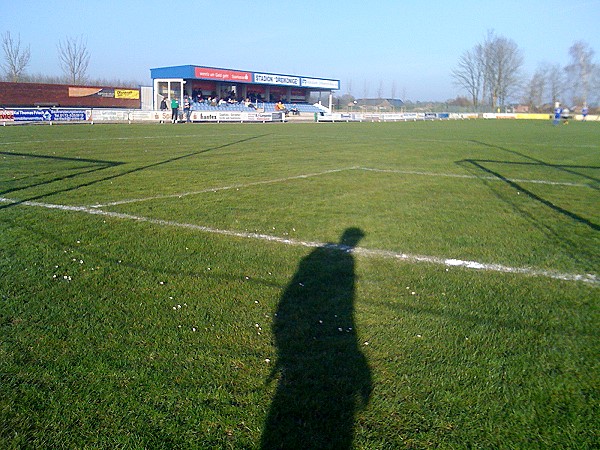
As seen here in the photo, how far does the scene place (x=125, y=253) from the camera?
19.6 ft

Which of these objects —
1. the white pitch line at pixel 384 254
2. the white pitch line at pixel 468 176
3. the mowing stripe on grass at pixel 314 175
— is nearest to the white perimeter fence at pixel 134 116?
the mowing stripe on grass at pixel 314 175

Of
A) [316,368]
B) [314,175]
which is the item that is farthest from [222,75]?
[316,368]

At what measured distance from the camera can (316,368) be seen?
352 cm

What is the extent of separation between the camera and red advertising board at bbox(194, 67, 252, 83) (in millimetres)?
57938

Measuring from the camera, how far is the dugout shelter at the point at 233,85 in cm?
5670

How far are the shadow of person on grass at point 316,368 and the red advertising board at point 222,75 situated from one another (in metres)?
56.5

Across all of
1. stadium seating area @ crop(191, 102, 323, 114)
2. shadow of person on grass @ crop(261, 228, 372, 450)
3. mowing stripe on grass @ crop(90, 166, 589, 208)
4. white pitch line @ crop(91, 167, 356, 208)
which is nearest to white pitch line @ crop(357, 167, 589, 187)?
mowing stripe on grass @ crop(90, 166, 589, 208)

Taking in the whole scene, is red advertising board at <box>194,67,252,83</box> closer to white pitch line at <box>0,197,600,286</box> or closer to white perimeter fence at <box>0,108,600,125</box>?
white perimeter fence at <box>0,108,600,125</box>

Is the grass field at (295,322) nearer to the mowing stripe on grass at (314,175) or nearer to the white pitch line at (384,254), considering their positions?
the white pitch line at (384,254)

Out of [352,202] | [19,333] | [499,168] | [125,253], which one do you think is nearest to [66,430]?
[19,333]

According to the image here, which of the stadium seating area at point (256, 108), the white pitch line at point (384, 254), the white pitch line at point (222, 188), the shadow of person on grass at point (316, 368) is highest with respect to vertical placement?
the stadium seating area at point (256, 108)

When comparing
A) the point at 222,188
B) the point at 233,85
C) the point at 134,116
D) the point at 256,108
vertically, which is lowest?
the point at 222,188

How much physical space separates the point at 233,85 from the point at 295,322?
64960mm

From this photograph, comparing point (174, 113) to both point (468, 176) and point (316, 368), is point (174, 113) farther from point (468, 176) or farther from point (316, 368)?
point (316, 368)
